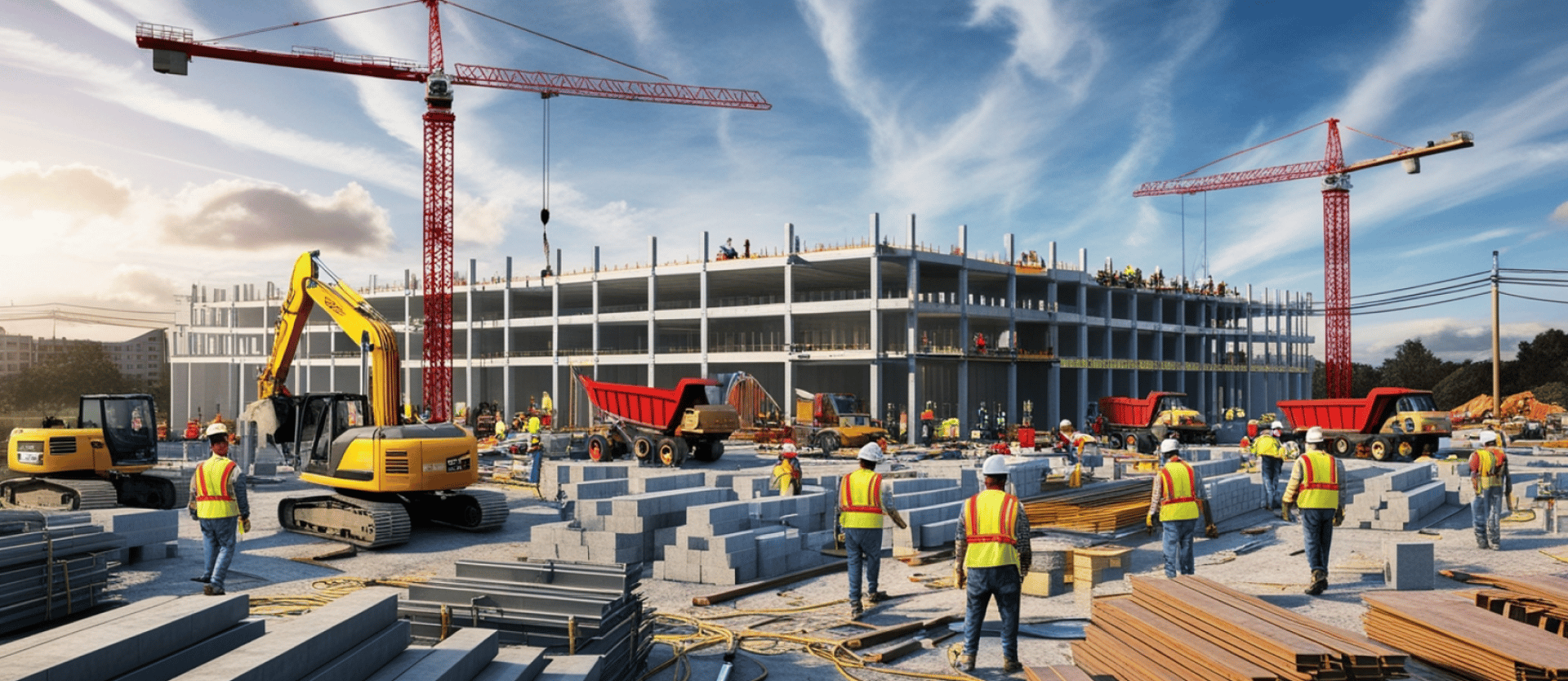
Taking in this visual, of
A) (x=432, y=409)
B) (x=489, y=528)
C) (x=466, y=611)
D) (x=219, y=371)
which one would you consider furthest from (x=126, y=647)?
(x=219, y=371)

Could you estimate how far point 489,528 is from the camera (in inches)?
610

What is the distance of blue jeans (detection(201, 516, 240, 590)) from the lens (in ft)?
33.9

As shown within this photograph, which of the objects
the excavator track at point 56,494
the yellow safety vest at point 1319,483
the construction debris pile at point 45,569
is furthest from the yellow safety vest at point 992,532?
the excavator track at point 56,494

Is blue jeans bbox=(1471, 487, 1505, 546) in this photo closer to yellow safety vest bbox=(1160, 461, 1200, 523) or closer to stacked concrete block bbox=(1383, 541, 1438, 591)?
stacked concrete block bbox=(1383, 541, 1438, 591)

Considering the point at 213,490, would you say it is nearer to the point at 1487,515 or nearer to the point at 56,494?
the point at 56,494

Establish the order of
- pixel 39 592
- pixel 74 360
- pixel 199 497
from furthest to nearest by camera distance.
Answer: pixel 74 360, pixel 199 497, pixel 39 592

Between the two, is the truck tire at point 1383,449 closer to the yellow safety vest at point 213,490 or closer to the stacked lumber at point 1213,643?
the stacked lumber at point 1213,643

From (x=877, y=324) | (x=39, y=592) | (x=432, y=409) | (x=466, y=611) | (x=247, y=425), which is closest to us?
(x=466, y=611)

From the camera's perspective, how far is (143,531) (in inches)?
494

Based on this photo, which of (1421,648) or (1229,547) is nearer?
(1421,648)

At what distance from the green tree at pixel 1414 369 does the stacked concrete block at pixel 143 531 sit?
349 feet

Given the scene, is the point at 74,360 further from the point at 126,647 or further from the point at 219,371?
the point at 126,647

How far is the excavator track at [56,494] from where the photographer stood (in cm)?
1600

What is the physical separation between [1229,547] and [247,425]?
2196 centimetres
